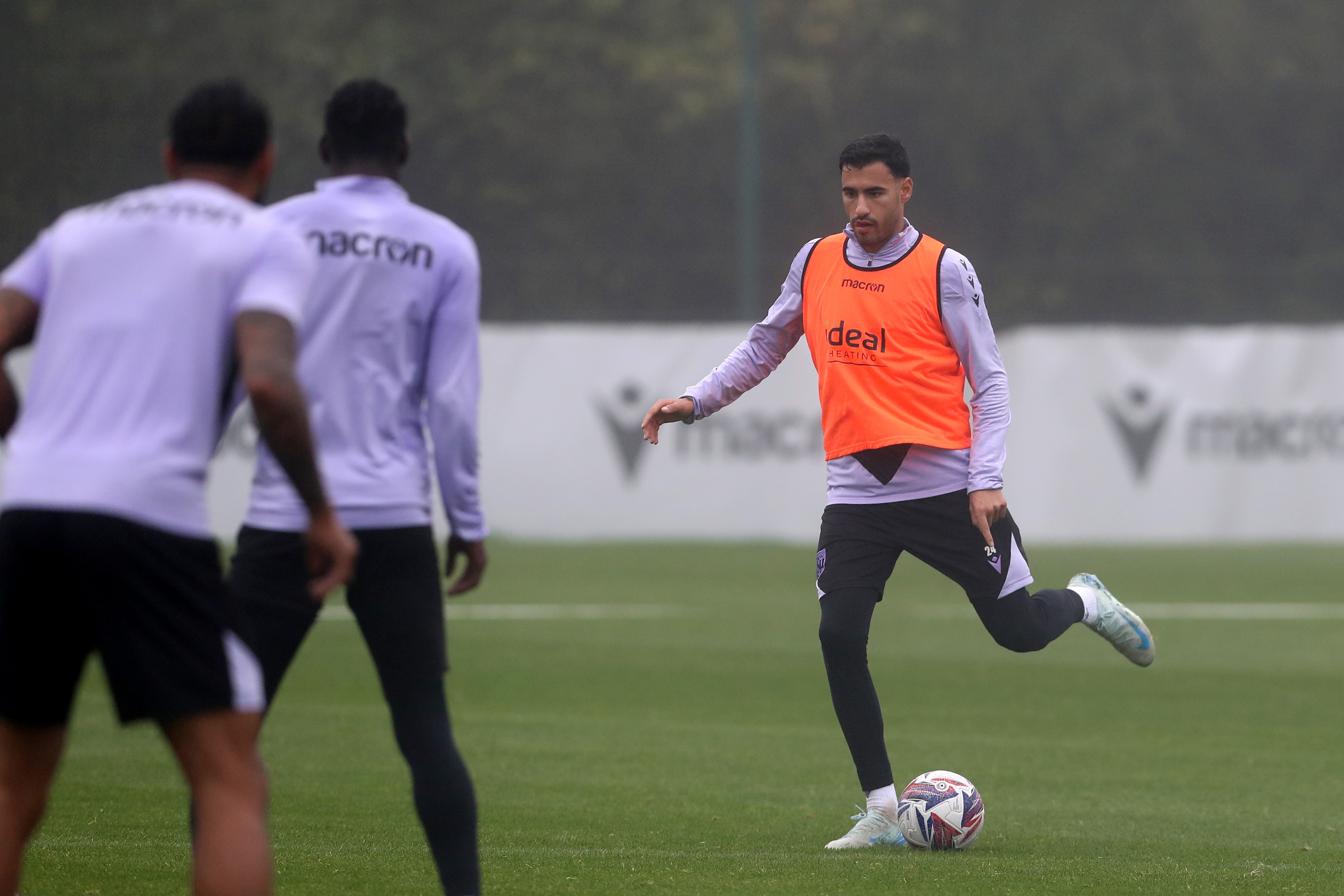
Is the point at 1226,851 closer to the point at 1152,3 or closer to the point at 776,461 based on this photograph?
the point at 776,461

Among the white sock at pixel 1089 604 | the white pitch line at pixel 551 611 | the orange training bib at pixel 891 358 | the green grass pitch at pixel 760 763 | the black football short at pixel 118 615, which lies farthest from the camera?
the white pitch line at pixel 551 611

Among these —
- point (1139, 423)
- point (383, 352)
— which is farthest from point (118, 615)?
point (1139, 423)

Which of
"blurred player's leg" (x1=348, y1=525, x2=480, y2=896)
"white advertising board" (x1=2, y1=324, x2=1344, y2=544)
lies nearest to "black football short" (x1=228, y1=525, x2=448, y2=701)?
"blurred player's leg" (x1=348, y1=525, x2=480, y2=896)

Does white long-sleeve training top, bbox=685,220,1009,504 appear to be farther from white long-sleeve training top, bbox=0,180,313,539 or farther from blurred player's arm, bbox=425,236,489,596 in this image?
white long-sleeve training top, bbox=0,180,313,539

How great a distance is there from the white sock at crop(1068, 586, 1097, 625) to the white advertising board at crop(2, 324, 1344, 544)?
40.9 feet

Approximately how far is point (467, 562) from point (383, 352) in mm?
561

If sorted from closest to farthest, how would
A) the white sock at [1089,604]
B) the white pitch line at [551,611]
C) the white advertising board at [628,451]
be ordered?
the white sock at [1089,604], the white pitch line at [551,611], the white advertising board at [628,451]

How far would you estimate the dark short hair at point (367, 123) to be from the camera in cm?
467

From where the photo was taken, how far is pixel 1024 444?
1994 cm

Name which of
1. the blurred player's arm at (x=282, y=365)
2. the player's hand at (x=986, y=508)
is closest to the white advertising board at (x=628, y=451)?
the player's hand at (x=986, y=508)

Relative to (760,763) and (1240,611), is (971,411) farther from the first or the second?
(1240,611)

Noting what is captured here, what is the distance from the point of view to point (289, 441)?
145 inches

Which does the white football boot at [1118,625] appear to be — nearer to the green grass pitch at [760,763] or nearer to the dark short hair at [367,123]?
the green grass pitch at [760,763]

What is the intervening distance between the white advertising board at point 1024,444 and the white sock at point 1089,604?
40.9ft
